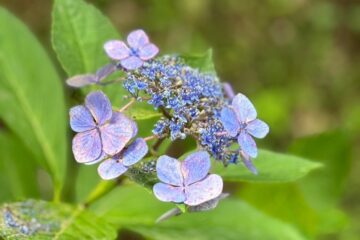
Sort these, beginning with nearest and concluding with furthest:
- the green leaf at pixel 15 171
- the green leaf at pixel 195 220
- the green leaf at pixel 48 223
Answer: the green leaf at pixel 48 223 < the green leaf at pixel 195 220 < the green leaf at pixel 15 171

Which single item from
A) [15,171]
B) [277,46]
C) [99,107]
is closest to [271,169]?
[99,107]

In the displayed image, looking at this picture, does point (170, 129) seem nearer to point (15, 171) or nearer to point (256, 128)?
point (256, 128)

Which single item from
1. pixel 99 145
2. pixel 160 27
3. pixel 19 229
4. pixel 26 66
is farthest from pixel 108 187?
pixel 160 27

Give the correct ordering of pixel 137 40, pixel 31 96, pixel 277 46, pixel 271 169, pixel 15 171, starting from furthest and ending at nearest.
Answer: pixel 277 46
pixel 15 171
pixel 31 96
pixel 271 169
pixel 137 40

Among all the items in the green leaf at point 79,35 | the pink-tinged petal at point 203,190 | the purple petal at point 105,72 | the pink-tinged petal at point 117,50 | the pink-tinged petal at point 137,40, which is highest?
the green leaf at point 79,35

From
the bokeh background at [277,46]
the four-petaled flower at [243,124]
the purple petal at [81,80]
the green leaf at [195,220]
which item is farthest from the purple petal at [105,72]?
the bokeh background at [277,46]

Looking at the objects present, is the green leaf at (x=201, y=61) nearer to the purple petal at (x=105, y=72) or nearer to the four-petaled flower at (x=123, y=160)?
the purple petal at (x=105, y=72)
